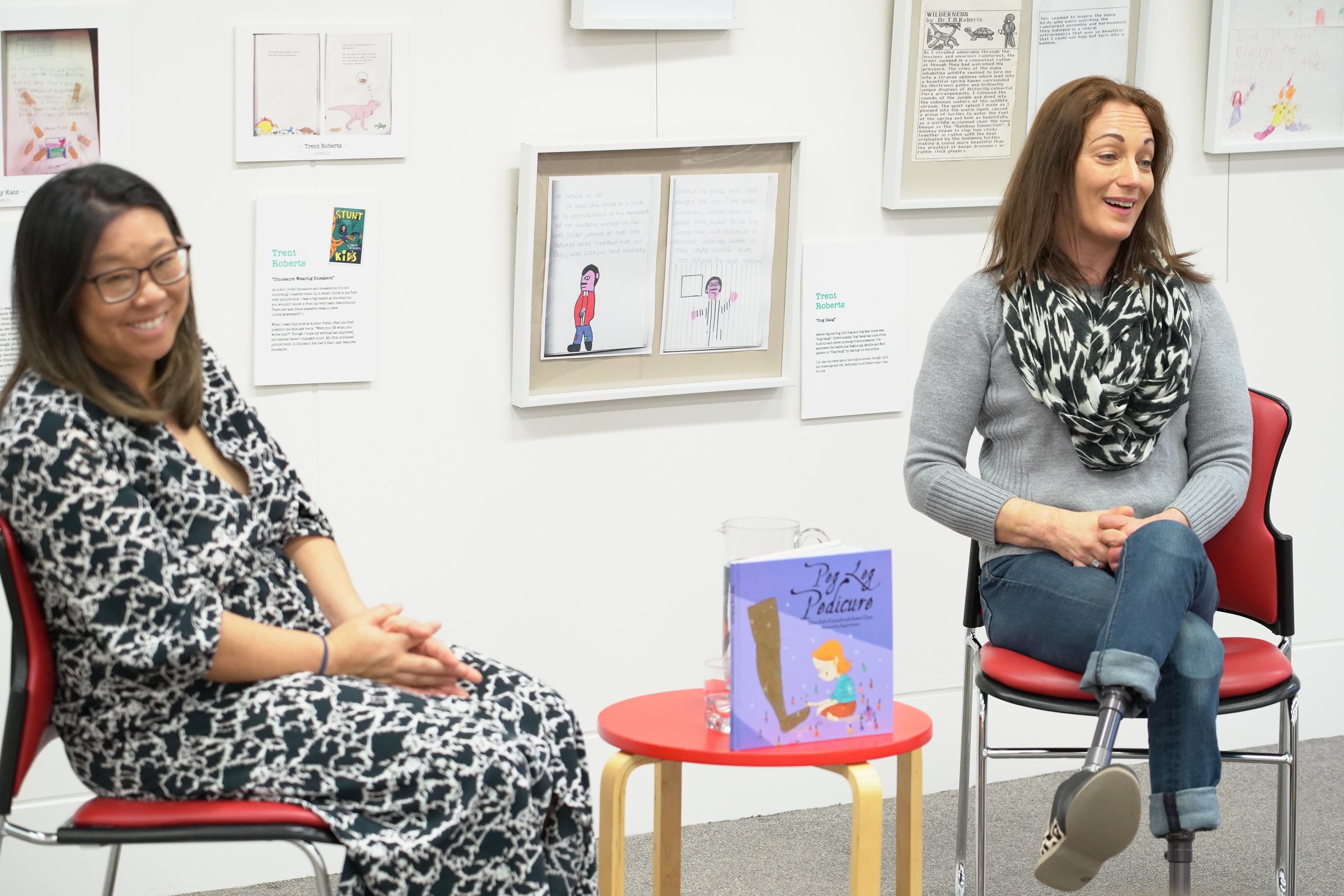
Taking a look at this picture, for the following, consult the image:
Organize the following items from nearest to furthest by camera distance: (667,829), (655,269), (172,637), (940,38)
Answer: (172,637) → (667,829) → (655,269) → (940,38)

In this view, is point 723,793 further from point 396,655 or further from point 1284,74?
point 1284,74

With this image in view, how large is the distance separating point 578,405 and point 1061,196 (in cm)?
95

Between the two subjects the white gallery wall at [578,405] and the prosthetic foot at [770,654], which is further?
the white gallery wall at [578,405]

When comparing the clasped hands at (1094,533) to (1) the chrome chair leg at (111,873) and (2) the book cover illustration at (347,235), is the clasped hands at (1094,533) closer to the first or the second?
(2) the book cover illustration at (347,235)

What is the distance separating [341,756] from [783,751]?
1.87 feet

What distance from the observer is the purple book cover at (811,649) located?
Result: 6.72 ft

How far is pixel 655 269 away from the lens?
2.95 metres

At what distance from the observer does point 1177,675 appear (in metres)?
2.25

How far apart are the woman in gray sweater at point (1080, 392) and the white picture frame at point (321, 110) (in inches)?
39.2

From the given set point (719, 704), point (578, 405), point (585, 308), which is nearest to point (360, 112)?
point (585, 308)

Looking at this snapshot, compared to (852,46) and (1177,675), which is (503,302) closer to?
(852,46)

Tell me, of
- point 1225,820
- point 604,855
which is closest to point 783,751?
point 604,855

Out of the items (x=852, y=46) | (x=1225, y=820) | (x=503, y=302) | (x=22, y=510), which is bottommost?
(x=1225, y=820)

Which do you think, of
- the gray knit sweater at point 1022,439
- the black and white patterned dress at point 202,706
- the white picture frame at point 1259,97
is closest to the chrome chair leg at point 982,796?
the gray knit sweater at point 1022,439
